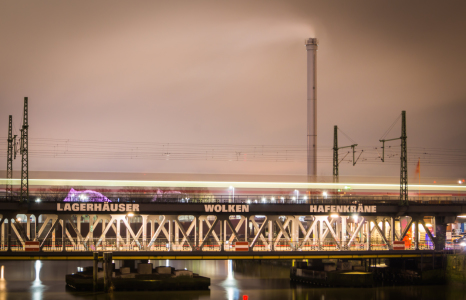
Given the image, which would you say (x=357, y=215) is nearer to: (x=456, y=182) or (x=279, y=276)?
(x=279, y=276)

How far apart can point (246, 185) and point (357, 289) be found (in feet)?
56.8

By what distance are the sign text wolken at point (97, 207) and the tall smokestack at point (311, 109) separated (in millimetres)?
32140

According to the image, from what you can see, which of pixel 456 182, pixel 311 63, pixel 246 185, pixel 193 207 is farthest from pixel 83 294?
pixel 456 182

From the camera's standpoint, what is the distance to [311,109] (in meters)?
80.6

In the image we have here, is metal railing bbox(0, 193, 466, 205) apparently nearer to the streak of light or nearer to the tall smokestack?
the streak of light

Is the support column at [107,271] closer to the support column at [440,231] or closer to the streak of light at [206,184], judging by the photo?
the streak of light at [206,184]

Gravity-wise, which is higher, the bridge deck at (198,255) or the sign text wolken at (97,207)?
the sign text wolken at (97,207)

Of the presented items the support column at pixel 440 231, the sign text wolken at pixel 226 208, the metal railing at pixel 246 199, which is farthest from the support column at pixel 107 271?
the support column at pixel 440 231

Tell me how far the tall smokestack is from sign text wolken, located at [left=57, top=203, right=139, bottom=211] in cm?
3214

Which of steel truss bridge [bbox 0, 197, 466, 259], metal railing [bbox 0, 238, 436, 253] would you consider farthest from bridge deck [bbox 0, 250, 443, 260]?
metal railing [bbox 0, 238, 436, 253]

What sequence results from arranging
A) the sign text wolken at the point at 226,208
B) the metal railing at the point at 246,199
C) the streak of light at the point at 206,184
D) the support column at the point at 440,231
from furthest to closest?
the streak of light at the point at 206,184, the support column at the point at 440,231, the metal railing at the point at 246,199, the sign text wolken at the point at 226,208

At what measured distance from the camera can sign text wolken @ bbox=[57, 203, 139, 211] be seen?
5331 centimetres

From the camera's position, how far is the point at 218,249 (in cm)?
5628

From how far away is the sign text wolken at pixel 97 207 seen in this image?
175 feet
